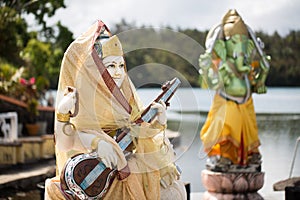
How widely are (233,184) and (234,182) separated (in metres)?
0.02

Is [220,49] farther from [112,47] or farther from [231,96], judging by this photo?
[112,47]

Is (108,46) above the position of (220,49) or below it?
above

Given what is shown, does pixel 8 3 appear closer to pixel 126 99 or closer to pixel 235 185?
pixel 235 185

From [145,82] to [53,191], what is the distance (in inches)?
28.0

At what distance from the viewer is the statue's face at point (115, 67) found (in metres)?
3.82

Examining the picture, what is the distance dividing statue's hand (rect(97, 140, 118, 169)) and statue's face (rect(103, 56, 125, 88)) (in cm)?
34

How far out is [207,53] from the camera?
20.6 ft

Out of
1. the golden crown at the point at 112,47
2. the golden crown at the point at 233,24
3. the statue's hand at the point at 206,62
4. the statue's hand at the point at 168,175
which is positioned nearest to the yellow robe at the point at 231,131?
the statue's hand at the point at 206,62

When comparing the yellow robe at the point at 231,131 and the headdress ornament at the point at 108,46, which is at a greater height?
the headdress ornament at the point at 108,46

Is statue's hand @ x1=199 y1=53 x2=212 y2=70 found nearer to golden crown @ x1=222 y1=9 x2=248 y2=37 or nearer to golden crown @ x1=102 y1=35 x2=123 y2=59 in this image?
golden crown @ x1=222 y1=9 x2=248 y2=37

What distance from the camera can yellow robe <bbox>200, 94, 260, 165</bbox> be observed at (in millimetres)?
6320

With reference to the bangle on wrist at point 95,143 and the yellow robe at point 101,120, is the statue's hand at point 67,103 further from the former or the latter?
the bangle on wrist at point 95,143

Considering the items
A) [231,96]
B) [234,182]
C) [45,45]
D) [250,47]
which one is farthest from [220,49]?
[45,45]

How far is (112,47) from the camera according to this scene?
381 cm
